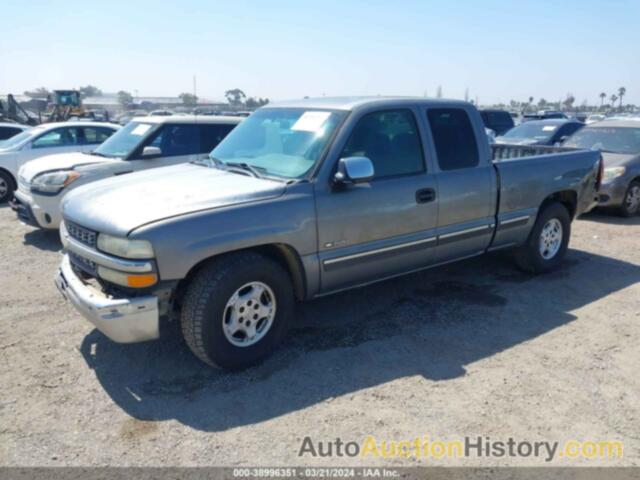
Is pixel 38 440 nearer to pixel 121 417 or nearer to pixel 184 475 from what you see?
pixel 121 417

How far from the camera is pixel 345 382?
146 inches

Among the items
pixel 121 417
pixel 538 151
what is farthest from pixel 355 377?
pixel 538 151

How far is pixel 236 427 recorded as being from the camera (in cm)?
320

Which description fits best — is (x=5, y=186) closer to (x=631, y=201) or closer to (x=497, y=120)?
(x=631, y=201)

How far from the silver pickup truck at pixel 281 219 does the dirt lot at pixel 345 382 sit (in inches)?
17.0

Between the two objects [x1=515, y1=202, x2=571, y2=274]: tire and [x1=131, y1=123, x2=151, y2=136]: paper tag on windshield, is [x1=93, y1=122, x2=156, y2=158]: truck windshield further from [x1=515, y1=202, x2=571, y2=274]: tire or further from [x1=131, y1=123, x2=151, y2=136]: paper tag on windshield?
[x1=515, y1=202, x2=571, y2=274]: tire

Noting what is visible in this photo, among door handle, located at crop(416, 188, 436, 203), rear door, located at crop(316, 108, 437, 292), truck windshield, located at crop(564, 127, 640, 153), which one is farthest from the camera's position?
truck windshield, located at crop(564, 127, 640, 153)

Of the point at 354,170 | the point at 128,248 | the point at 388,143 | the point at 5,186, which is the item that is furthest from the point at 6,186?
the point at 354,170

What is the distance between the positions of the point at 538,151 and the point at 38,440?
612 centimetres

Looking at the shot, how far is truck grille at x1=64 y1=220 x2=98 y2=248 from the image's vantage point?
365cm

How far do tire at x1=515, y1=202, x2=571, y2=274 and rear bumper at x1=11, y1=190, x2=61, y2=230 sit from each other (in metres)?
5.88

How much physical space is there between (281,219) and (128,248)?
3.47 feet

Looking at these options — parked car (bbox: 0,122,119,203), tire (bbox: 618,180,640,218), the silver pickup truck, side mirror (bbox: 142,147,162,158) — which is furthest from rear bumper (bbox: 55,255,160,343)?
tire (bbox: 618,180,640,218)

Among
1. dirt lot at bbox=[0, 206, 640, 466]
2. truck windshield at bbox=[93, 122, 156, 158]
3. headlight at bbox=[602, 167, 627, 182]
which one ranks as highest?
truck windshield at bbox=[93, 122, 156, 158]
